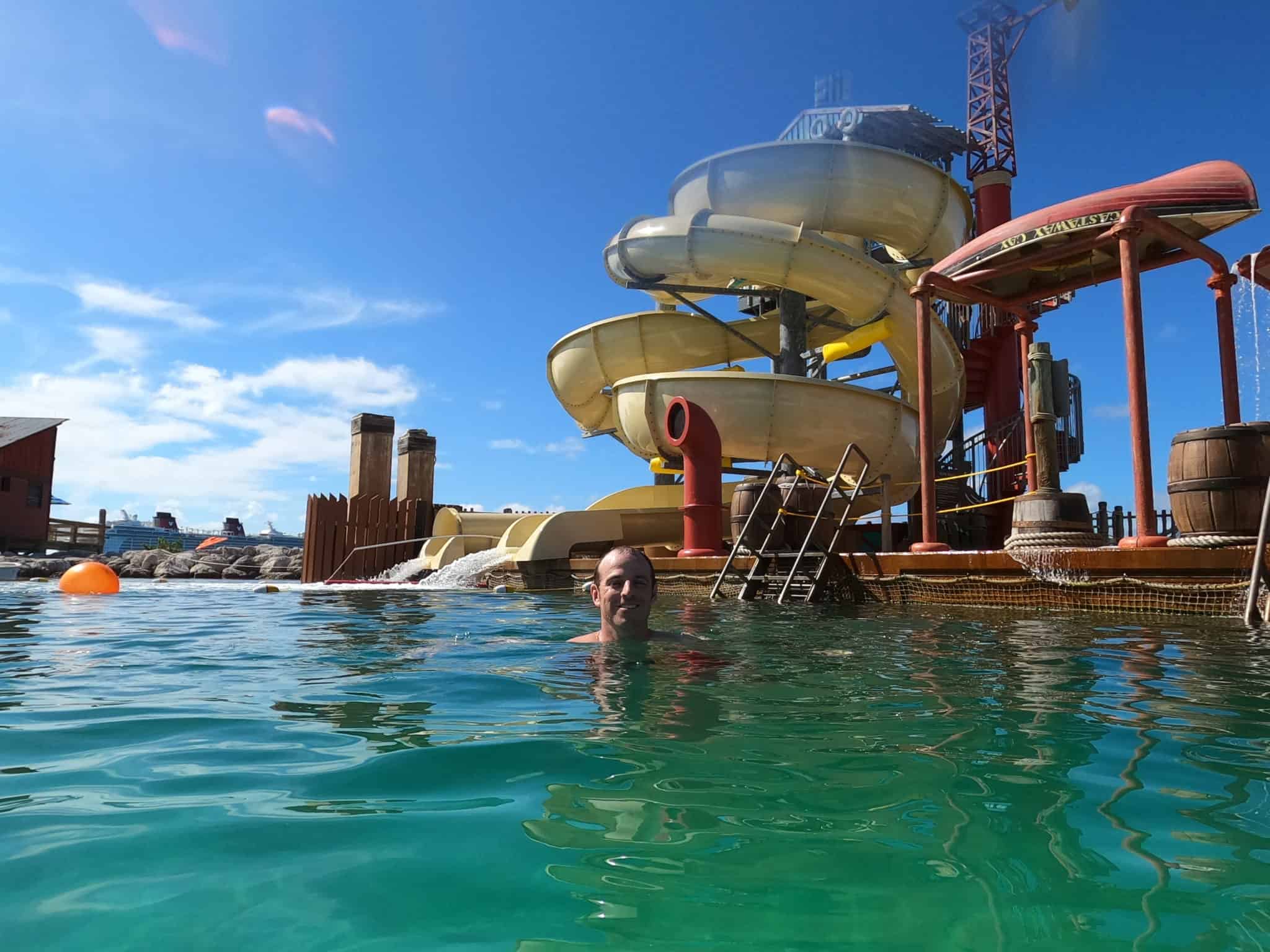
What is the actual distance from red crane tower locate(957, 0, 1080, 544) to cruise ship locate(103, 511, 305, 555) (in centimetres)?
5436

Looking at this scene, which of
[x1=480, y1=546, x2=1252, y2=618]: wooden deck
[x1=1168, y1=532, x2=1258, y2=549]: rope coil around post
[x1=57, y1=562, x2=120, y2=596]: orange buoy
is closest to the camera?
[x1=1168, y1=532, x2=1258, y2=549]: rope coil around post

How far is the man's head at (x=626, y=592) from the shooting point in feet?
14.8

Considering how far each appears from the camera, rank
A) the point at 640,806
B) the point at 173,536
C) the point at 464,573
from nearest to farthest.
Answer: the point at 640,806 → the point at 464,573 → the point at 173,536

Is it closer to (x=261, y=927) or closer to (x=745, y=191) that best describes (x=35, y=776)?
(x=261, y=927)

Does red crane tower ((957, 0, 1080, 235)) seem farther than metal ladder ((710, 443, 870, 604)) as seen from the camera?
Yes

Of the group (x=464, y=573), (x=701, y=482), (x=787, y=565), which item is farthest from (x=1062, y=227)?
(x=464, y=573)

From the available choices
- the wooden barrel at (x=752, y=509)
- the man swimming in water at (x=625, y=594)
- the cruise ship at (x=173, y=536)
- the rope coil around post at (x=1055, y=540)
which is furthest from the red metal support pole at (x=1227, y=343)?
the cruise ship at (x=173, y=536)

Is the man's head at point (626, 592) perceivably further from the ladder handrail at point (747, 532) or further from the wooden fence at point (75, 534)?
the wooden fence at point (75, 534)

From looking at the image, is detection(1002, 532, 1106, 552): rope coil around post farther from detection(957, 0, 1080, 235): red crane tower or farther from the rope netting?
detection(957, 0, 1080, 235): red crane tower

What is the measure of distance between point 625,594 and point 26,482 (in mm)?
32690

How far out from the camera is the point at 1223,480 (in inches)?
233

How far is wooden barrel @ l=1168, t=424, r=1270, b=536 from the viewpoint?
19.3 feet

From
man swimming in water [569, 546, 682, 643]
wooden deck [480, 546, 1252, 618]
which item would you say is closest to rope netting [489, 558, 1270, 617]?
wooden deck [480, 546, 1252, 618]

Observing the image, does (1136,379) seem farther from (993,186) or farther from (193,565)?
(193,565)
